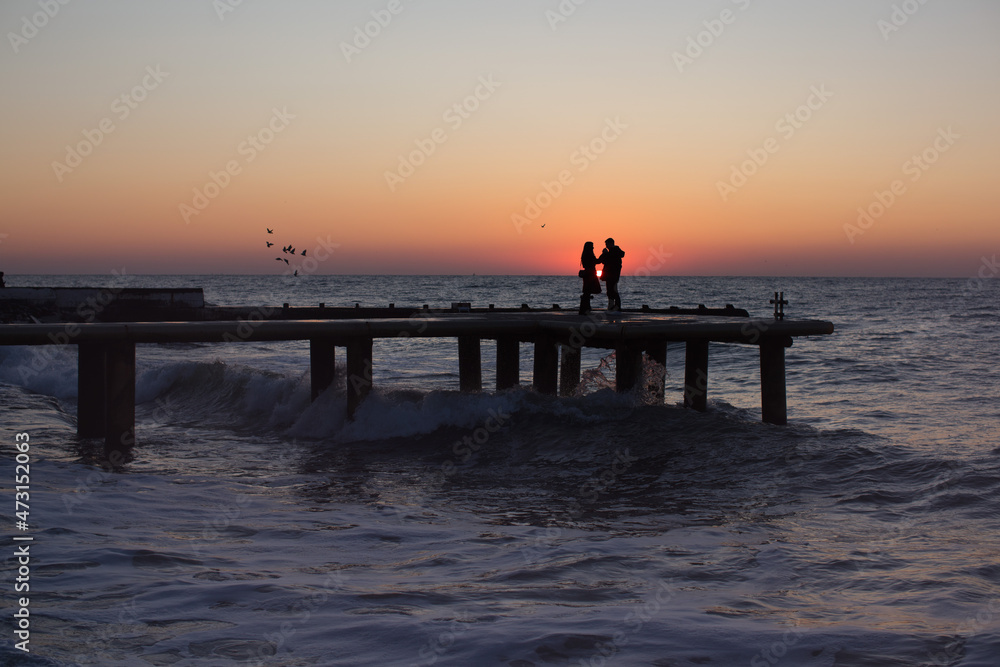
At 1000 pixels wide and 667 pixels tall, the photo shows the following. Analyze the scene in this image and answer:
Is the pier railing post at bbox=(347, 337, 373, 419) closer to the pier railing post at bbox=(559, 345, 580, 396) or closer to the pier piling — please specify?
the pier railing post at bbox=(559, 345, 580, 396)

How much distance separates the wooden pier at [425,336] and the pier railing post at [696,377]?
0.06 ft

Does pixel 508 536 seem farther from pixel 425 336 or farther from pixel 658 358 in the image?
pixel 658 358

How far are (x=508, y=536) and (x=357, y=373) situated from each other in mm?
7384

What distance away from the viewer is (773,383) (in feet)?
49.4

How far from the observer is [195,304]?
37.9 metres

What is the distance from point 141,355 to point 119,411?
22.5 meters

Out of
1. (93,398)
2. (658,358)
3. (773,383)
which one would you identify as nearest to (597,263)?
(658,358)

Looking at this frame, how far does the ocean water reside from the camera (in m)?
5.26

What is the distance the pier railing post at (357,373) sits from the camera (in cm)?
1475

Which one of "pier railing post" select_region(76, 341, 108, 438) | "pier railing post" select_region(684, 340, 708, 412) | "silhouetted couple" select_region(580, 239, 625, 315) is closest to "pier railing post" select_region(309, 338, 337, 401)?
"pier railing post" select_region(76, 341, 108, 438)

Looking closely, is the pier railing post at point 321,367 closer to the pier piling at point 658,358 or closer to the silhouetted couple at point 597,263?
the silhouetted couple at point 597,263

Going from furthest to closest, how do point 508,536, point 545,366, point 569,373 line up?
1. point 569,373
2. point 545,366
3. point 508,536

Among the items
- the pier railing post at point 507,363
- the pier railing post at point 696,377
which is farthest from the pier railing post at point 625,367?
the pier railing post at point 507,363

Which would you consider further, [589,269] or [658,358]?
[589,269]
